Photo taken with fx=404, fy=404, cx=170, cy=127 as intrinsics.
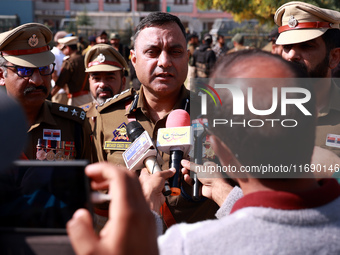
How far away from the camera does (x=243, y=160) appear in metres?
1.33

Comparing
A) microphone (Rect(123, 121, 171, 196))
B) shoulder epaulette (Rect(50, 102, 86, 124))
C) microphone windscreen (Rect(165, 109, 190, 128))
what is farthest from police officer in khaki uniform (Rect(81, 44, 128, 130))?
microphone (Rect(123, 121, 171, 196))

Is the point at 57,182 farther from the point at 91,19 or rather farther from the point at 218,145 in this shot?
the point at 91,19

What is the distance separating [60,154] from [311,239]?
2162 millimetres

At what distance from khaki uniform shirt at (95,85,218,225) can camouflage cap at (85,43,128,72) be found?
6.07 feet

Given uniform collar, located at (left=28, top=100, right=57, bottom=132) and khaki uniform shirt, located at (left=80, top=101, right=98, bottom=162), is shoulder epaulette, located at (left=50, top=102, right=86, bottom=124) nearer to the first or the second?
uniform collar, located at (left=28, top=100, right=57, bottom=132)

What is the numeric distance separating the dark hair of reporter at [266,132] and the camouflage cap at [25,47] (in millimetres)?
2035

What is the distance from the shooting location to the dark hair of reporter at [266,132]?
127 centimetres

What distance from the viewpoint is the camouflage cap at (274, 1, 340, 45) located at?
8.99ft

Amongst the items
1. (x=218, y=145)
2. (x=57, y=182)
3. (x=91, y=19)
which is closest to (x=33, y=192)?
(x=57, y=182)

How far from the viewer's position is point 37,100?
3.00 metres

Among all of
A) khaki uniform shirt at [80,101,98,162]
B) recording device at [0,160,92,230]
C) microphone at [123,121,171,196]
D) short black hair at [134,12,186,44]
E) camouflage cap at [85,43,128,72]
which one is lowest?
khaki uniform shirt at [80,101,98,162]

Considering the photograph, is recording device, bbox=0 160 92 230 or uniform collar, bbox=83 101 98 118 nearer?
recording device, bbox=0 160 92 230

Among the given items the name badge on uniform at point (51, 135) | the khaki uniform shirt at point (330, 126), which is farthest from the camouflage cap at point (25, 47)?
the khaki uniform shirt at point (330, 126)

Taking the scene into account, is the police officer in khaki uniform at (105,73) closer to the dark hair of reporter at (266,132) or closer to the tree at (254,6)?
the dark hair of reporter at (266,132)
